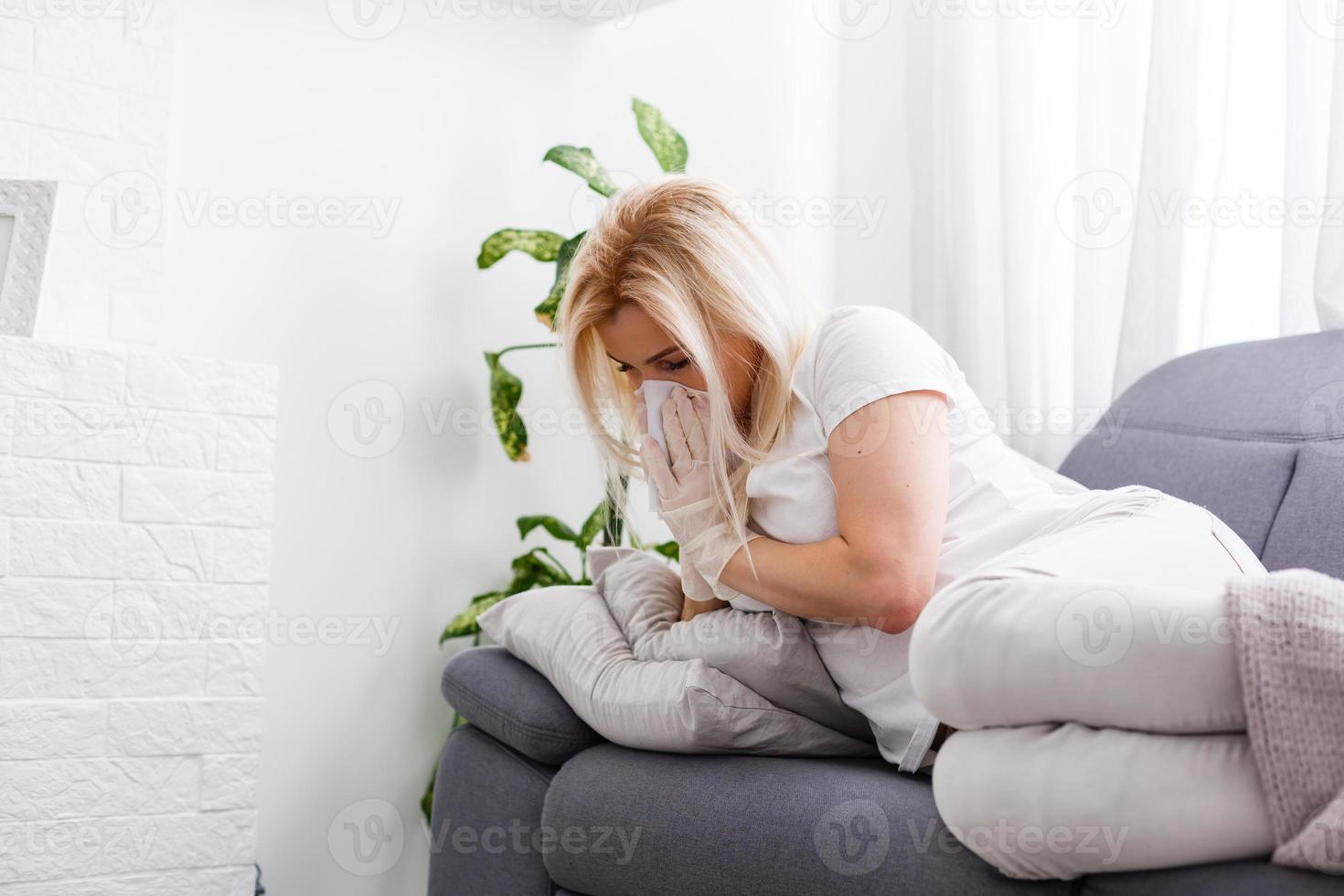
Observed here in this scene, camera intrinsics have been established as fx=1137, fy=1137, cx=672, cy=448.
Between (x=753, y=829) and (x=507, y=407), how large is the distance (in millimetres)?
1466

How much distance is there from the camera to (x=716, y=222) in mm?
1449

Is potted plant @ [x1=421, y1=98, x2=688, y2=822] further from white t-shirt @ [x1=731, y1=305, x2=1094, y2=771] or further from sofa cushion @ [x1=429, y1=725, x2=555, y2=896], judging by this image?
white t-shirt @ [x1=731, y1=305, x2=1094, y2=771]

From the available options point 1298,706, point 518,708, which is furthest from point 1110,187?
point 1298,706

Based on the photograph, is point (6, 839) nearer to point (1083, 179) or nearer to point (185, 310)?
point (185, 310)

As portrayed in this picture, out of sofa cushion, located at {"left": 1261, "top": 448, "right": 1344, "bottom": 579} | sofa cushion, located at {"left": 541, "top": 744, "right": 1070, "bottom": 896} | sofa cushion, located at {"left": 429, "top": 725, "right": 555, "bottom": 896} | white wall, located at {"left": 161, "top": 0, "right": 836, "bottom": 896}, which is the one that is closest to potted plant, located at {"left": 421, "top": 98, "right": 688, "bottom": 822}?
white wall, located at {"left": 161, "top": 0, "right": 836, "bottom": 896}

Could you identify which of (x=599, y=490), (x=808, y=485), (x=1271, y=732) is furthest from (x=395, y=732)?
(x=1271, y=732)

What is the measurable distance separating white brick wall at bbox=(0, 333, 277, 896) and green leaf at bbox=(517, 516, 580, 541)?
58cm

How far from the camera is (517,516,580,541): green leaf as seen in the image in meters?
2.48

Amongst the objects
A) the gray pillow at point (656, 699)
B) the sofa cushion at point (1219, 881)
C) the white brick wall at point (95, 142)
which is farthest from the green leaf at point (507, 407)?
the sofa cushion at point (1219, 881)

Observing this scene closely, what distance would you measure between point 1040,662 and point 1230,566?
328 mm

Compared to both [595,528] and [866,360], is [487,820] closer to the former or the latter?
[866,360]

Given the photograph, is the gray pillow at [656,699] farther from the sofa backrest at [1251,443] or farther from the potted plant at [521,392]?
the potted plant at [521,392]

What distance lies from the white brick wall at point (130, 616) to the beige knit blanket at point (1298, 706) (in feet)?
5.75

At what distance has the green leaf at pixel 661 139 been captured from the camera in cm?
244
